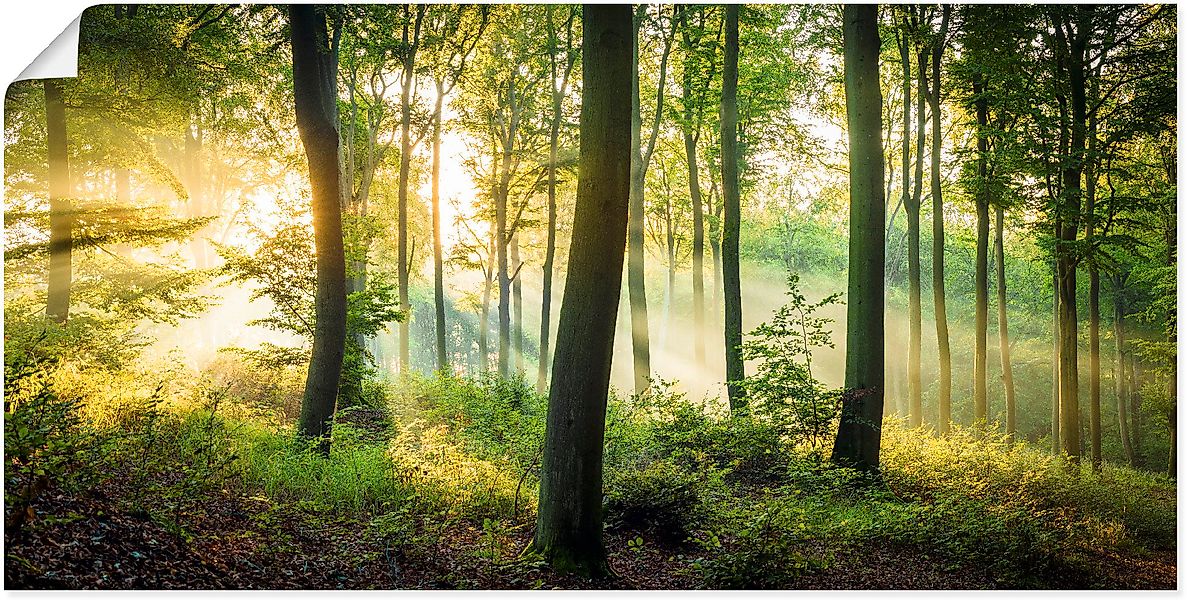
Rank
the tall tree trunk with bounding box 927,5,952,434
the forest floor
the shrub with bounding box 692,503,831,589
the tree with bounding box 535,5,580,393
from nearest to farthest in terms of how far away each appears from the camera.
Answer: the forest floor → the shrub with bounding box 692,503,831,589 → the tall tree trunk with bounding box 927,5,952,434 → the tree with bounding box 535,5,580,393

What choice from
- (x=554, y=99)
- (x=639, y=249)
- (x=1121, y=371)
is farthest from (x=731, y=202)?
(x=1121, y=371)

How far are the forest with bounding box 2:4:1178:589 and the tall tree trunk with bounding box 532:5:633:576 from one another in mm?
19

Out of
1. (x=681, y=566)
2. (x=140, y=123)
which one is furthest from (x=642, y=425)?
(x=140, y=123)

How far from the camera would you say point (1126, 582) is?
502cm

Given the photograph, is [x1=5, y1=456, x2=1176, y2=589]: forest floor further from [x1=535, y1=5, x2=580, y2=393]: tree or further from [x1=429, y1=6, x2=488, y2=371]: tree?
[x1=535, y1=5, x2=580, y2=393]: tree

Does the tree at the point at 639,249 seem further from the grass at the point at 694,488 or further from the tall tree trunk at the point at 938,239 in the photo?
the tall tree trunk at the point at 938,239

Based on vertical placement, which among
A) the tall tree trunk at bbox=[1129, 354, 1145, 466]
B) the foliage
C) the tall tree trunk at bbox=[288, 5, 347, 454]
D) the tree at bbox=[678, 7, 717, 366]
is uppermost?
the tree at bbox=[678, 7, 717, 366]

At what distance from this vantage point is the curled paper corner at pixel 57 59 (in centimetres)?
487

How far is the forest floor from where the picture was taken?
149 inches

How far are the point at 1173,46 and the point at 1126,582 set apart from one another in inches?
171

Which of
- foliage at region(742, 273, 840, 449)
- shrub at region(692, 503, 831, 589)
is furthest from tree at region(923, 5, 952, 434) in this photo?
shrub at region(692, 503, 831, 589)

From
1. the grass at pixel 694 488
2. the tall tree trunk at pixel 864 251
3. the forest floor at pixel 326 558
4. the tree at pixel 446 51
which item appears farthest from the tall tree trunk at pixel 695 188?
the forest floor at pixel 326 558
